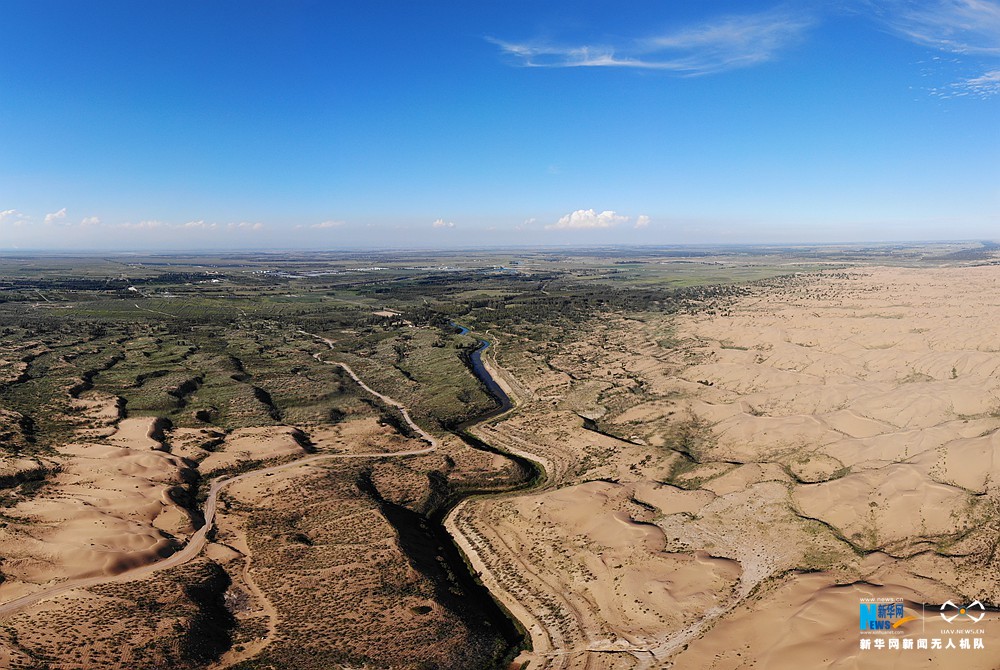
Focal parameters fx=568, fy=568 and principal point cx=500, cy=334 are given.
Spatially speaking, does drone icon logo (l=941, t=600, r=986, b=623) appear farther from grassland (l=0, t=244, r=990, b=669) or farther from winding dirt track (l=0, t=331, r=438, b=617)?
winding dirt track (l=0, t=331, r=438, b=617)

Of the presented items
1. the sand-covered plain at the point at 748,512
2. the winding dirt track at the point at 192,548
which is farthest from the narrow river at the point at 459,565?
the winding dirt track at the point at 192,548

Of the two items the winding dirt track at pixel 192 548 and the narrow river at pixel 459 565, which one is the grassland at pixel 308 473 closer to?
the narrow river at pixel 459 565

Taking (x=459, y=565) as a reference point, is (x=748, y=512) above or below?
above

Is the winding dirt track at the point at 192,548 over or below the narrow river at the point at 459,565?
over

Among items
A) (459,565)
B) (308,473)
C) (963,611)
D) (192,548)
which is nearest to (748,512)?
(963,611)

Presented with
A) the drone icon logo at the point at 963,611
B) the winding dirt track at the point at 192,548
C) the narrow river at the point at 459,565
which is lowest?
the narrow river at the point at 459,565

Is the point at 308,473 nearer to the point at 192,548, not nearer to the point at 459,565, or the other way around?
the point at 192,548
